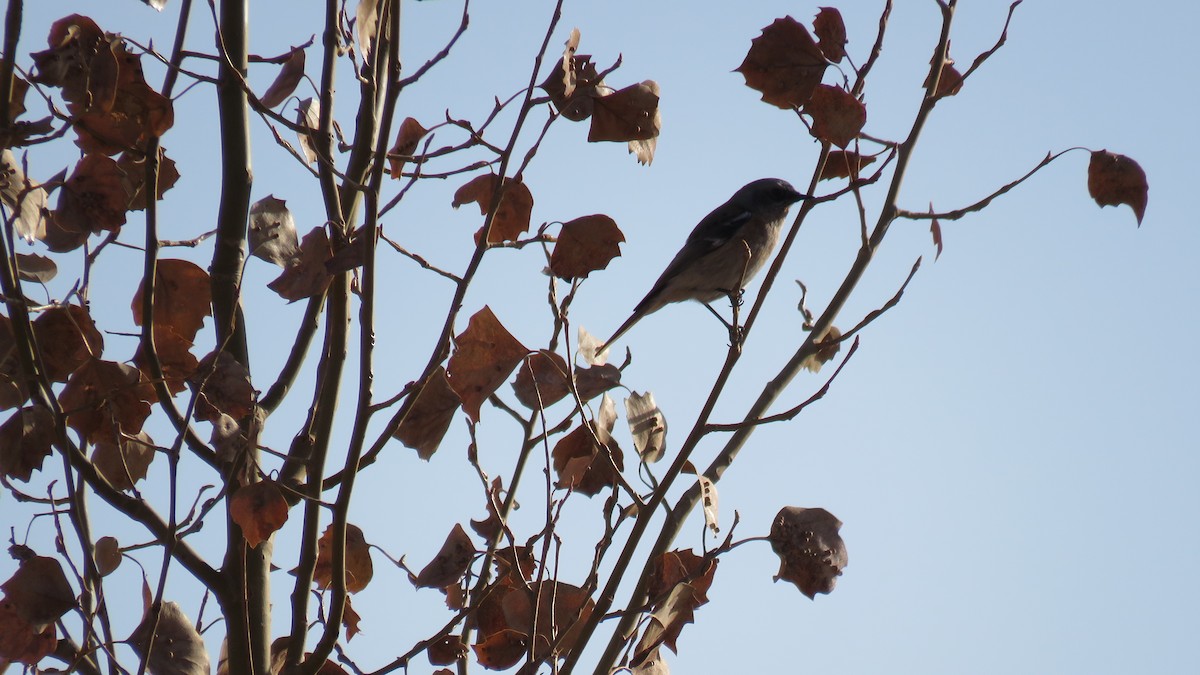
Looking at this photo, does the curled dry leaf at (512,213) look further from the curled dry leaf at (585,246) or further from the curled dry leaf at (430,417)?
the curled dry leaf at (430,417)

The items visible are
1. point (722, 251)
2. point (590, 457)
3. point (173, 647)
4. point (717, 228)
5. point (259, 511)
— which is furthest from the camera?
point (717, 228)

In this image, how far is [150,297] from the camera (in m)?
2.49

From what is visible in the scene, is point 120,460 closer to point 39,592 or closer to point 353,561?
point 39,592

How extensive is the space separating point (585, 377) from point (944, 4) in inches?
51.1

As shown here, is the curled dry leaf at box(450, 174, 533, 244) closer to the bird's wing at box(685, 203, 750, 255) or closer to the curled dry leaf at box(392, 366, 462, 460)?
the curled dry leaf at box(392, 366, 462, 460)

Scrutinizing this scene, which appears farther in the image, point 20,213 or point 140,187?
point 140,187

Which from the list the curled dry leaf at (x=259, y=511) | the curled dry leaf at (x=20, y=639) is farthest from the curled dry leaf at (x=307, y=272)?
the curled dry leaf at (x=20, y=639)

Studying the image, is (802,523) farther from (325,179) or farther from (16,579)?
(16,579)

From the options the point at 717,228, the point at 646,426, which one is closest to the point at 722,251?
the point at 717,228

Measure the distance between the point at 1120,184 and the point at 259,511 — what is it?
2250mm

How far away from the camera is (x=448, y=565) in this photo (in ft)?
8.99

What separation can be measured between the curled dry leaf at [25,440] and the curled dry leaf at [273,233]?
601mm

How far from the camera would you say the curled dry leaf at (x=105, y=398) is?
2443 mm

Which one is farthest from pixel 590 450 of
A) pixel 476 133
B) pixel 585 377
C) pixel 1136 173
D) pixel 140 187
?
pixel 1136 173
